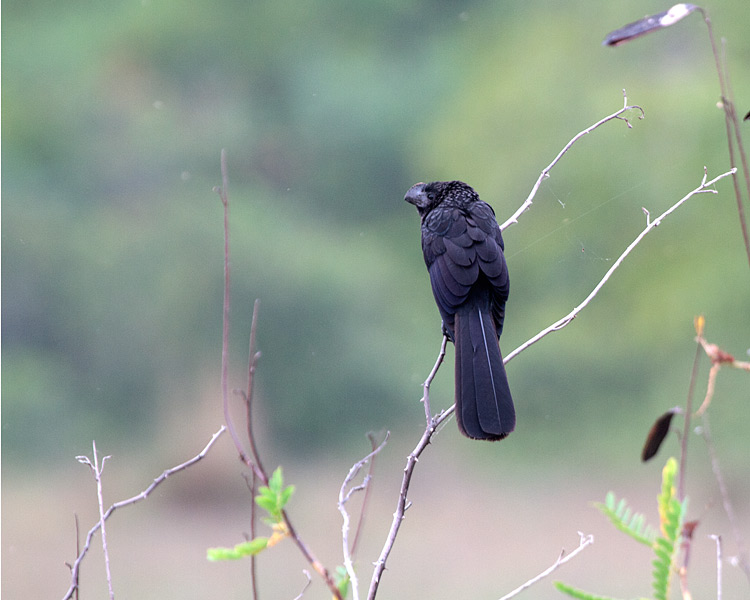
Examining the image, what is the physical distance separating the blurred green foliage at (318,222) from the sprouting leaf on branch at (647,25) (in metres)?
3.34

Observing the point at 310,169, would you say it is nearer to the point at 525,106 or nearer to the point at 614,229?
the point at 525,106

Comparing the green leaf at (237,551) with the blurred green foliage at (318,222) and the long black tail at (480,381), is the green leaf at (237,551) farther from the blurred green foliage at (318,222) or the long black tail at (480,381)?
the blurred green foliage at (318,222)

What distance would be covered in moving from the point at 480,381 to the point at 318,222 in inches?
130

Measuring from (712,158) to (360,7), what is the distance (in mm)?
2189

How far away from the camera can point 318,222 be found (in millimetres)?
4480

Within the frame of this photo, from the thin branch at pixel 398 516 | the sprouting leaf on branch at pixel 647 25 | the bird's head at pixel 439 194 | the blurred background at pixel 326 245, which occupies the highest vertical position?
the blurred background at pixel 326 245

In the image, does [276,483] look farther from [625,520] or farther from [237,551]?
[625,520]

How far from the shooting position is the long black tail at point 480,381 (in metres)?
1.18

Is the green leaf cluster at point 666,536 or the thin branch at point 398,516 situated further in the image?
the thin branch at point 398,516

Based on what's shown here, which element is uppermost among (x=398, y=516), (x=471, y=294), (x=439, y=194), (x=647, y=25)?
(x=439, y=194)

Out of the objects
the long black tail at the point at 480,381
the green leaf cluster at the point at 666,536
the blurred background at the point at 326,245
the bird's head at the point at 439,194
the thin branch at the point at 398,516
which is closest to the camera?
the green leaf cluster at the point at 666,536

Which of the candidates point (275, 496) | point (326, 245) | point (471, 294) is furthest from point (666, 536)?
point (326, 245)

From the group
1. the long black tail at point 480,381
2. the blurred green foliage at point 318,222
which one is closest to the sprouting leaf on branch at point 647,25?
the long black tail at point 480,381

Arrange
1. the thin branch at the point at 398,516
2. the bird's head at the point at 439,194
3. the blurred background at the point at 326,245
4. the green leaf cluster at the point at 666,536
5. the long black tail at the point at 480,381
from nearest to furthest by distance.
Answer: the green leaf cluster at the point at 666,536 < the thin branch at the point at 398,516 < the long black tail at the point at 480,381 < the bird's head at the point at 439,194 < the blurred background at the point at 326,245
